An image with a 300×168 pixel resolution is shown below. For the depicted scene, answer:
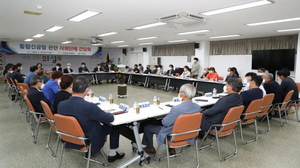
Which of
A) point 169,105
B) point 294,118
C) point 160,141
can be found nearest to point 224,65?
point 294,118

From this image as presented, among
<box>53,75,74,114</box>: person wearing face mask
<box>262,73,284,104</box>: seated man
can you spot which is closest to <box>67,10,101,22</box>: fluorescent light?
<box>53,75,74,114</box>: person wearing face mask

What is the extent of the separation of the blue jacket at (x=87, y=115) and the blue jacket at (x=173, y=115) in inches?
25.2

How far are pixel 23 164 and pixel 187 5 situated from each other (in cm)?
360

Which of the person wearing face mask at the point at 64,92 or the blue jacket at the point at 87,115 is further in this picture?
the person wearing face mask at the point at 64,92

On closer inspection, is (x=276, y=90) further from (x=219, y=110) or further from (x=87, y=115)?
(x=87, y=115)

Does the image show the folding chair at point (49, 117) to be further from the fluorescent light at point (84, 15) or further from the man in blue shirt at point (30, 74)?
the man in blue shirt at point (30, 74)

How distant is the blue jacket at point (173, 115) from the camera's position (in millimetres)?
2275

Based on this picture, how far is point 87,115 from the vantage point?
6.86ft

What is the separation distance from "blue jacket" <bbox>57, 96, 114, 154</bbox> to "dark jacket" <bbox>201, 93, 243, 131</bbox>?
4.24 feet

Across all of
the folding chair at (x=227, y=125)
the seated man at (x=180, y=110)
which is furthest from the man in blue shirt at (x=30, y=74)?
the folding chair at (x=227, y=125)

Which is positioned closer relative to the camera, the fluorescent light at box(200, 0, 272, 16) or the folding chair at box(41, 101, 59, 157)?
the folding chair at box(41, 101, 59, 157)

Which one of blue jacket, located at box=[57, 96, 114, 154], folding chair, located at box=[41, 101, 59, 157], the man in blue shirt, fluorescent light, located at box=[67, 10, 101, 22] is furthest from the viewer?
the man in blue shirt

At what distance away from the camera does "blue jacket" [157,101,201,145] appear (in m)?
2.28

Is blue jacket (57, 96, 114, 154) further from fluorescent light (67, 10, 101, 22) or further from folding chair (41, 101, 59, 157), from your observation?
fluorescent light (67, 10, 101, 22)
